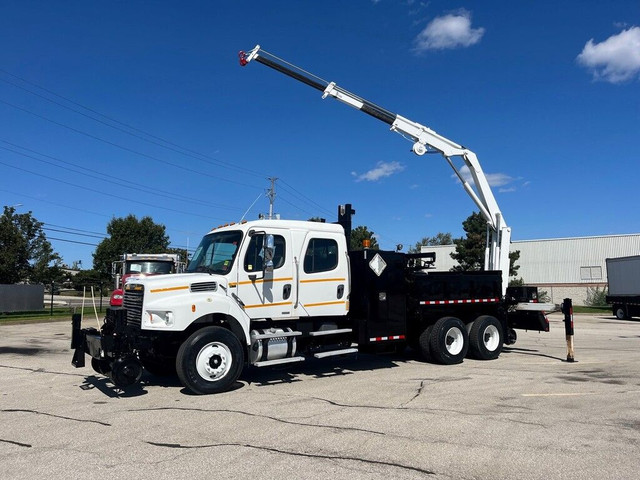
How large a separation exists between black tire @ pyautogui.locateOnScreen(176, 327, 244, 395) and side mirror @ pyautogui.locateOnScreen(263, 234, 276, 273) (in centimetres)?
125

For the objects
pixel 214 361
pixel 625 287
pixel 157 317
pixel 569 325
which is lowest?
pixel 214 361

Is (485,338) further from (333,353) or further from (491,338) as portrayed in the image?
(333,353)

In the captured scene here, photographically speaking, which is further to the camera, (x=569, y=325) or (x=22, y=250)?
(x=22, y=250)

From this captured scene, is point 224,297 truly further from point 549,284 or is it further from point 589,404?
point 549,284

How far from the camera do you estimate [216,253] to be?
29.3ft

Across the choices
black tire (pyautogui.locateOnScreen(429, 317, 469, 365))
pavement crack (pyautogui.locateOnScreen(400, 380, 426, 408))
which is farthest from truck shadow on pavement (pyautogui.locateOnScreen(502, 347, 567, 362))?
pavement crack (pyautogui.locateOnScreen(400, 380, 426, 408))

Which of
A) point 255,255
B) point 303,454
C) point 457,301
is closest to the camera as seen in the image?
point 303,454

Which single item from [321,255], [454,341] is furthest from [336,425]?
[454,341]

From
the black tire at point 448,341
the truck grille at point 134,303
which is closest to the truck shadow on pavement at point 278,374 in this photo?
the black tire at point 448,341

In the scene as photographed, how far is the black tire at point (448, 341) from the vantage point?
1057 centimetres

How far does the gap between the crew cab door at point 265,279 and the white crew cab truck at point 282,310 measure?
2cm

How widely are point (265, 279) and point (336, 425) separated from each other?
3288 millimetres

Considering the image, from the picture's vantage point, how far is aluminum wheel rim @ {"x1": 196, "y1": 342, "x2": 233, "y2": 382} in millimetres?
7762

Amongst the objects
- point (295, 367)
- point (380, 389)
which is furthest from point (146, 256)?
point (380, 389)
